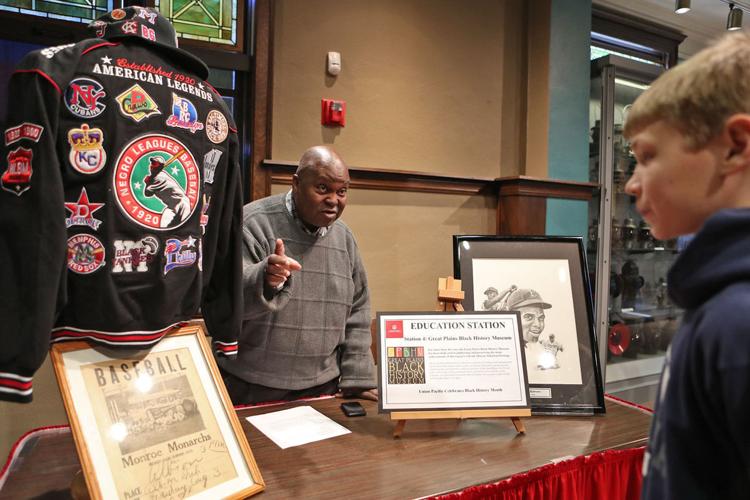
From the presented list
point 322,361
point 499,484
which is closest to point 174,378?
point 499,484

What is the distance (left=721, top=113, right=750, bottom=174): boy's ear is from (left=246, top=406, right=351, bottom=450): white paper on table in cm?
107

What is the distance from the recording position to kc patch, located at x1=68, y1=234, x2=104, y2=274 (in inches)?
37.6

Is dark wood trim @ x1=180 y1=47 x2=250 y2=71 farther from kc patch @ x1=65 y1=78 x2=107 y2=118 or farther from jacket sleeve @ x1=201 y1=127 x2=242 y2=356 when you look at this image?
kc patch @ x1=65 y1=78 x2=107 y2=118

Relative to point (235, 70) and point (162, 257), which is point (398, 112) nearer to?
point (235, 70)

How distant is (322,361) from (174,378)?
0.83 meters

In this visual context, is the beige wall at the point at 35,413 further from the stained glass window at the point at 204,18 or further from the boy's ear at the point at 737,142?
the boy's ear at the point at 737,142

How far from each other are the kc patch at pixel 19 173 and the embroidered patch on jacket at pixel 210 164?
341mm

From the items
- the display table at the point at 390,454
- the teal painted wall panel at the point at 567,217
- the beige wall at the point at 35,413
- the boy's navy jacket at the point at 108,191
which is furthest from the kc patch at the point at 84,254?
the teal painted wall panel at the point at 567,217

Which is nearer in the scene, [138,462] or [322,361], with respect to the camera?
[138,462]

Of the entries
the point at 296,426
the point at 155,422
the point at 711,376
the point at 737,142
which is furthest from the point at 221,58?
the point at 711,376

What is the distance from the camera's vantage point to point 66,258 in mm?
940

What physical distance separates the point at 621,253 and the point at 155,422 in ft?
12.6

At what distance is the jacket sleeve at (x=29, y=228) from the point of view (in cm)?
86

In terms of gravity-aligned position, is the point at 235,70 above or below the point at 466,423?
above
